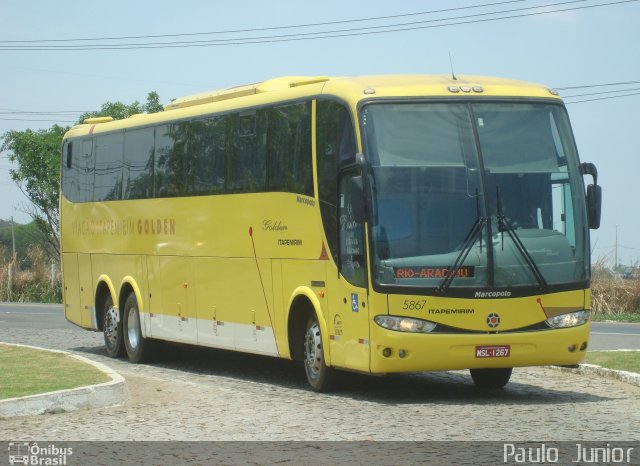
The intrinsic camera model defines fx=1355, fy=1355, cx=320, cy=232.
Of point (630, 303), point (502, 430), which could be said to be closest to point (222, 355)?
point (502, 430)

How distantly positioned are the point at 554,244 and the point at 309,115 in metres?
3.54

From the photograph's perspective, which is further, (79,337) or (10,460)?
(79,337)

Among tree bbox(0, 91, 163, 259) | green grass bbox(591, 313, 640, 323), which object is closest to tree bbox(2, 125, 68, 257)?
tree bbox(0, 91, 163, 259)

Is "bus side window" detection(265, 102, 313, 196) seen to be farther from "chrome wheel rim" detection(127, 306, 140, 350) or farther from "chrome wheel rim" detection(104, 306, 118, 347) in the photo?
"chrome wheel rim" detection(104, 306, 118, 347)

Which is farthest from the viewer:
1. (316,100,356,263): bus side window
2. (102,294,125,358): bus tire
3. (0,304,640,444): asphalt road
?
(102,294,125,358): bus tire

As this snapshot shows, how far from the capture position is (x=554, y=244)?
607 inches

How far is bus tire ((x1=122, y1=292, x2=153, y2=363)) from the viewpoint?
22172mm

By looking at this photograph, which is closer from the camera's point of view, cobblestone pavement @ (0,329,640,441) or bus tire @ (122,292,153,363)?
cobblestone pavement @ (0,329,640,441)

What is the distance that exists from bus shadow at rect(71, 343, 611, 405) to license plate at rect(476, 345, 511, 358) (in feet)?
1.74

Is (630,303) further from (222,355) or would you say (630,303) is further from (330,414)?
(330,414)

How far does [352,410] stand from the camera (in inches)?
568

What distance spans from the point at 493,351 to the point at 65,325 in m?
20.1

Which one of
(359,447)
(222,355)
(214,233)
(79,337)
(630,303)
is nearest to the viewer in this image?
(359,447)
